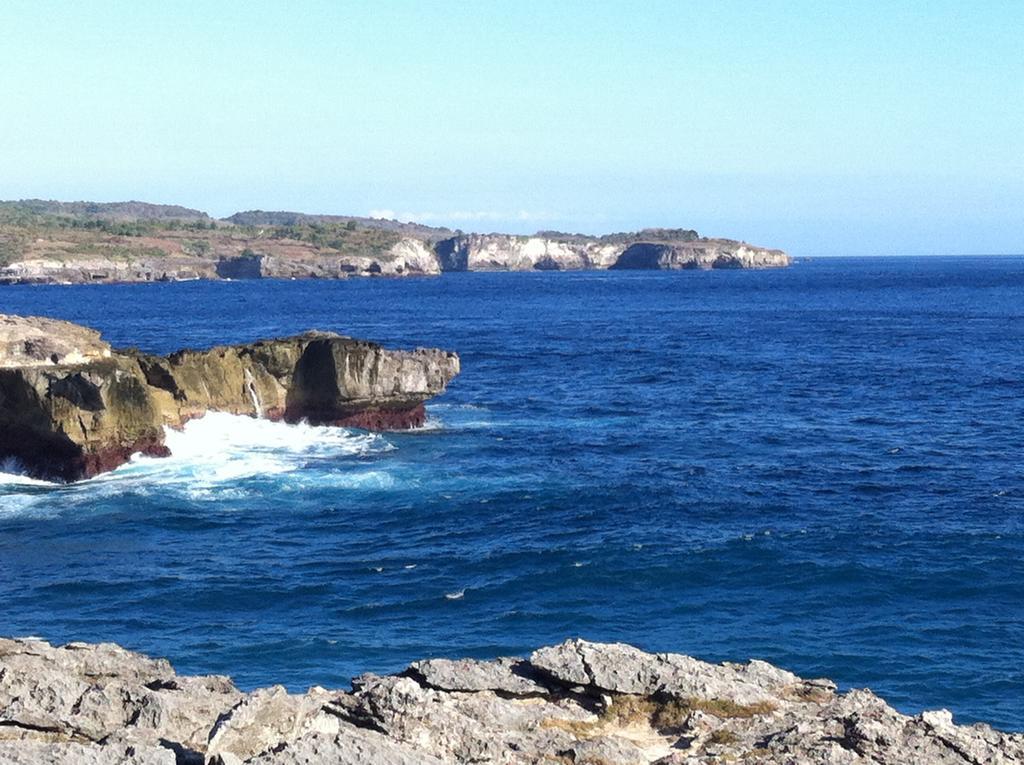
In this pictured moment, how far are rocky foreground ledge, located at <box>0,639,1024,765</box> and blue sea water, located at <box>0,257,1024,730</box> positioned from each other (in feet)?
31.8

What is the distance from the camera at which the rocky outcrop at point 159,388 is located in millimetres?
46719

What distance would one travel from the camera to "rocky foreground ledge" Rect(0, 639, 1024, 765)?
536 inches

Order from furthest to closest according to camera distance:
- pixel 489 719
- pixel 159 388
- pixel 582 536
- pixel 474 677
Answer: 1. pixel 159 388
2. pixel 582 536
3. pixel 474 677
4. pixel 489 719

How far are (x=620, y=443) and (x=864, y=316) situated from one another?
84.5 meters

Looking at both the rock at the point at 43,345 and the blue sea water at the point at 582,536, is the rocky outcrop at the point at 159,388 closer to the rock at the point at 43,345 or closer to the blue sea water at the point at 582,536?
the rock at the point at 43,345

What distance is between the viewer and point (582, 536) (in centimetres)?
3806

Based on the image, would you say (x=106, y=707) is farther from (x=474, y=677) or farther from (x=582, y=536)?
(x=582, y=536)

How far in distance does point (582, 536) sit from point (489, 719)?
74.6 feet

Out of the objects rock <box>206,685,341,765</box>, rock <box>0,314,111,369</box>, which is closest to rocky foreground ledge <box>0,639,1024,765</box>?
A: rock <box>206,685,341,765</box>

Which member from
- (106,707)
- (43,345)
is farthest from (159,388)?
(106,707)

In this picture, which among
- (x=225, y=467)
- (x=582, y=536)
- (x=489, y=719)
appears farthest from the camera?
(x=225, y=467)

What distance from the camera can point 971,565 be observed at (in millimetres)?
34312

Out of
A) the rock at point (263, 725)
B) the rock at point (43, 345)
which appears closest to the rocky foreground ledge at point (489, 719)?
the rock at point (263, 725)

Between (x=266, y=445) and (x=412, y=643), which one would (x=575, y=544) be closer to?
(x=412, y=643)
